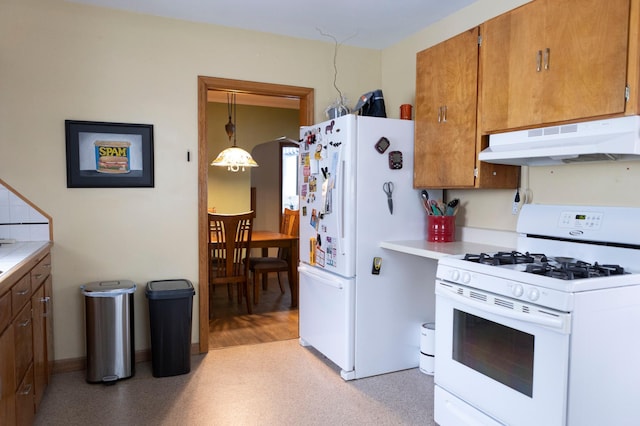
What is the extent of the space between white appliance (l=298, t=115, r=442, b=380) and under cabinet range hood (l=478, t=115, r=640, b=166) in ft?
2.24

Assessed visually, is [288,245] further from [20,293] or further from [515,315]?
[515,315]

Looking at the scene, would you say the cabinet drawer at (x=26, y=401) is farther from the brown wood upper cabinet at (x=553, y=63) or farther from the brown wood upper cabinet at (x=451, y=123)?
the brown wood upper cabinet at (x=553, y=63)

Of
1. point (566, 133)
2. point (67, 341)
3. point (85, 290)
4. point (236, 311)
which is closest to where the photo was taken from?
point (566, 133)

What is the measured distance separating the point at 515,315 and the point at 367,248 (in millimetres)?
1238

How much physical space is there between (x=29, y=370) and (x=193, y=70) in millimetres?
2148

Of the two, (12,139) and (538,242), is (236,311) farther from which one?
(538,242)

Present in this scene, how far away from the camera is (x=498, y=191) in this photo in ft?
9.32

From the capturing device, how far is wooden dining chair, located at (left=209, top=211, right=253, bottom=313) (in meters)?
4.33

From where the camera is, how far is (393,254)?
9.84 feet

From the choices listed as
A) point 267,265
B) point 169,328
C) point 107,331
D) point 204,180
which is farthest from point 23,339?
point 267,265

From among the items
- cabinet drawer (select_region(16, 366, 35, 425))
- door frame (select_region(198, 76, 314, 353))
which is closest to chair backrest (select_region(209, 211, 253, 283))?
door frame (select_region(198, 76, 314, 353))

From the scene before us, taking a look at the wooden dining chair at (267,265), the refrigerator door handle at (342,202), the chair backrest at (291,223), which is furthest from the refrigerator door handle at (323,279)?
the chair backrest at (291,223)

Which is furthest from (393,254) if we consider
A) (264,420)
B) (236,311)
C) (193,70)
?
(236,311)

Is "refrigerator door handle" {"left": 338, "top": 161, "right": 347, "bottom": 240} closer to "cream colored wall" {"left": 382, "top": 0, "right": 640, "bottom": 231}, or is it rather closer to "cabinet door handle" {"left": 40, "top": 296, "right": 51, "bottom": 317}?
"cream colored wall" {"left": 382, "top": 0, "right": 640, "bottom": 231}
